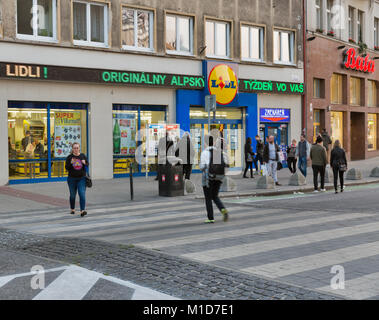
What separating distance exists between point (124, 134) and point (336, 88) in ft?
50.4

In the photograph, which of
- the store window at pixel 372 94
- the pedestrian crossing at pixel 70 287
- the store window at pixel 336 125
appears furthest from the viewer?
the store window at pixel 372 94

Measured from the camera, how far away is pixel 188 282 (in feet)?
19.7

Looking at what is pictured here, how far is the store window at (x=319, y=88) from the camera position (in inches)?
1154

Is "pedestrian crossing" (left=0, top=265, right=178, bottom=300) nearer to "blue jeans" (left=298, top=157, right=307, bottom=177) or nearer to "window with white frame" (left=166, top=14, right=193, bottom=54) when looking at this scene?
"blue jeans" (left=298, top=157, right=307, bottom=177)

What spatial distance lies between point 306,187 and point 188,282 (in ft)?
42.4

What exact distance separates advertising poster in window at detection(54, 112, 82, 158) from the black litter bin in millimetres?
5655

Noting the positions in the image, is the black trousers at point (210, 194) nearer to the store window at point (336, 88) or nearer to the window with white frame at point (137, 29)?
the window with white frame at point (137, 29)

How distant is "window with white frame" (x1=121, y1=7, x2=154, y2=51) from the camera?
21438 millimetres

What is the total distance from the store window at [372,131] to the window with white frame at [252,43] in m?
12.4

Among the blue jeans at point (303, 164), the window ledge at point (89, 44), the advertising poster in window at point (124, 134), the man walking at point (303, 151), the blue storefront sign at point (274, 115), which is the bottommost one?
the blue jeans at point (303, 164)

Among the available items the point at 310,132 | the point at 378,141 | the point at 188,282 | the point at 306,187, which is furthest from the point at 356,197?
the point at 378,141

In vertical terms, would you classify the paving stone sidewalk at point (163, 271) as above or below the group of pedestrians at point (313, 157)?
below

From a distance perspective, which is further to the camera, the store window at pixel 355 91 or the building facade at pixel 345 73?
the store window at pixel 355 91

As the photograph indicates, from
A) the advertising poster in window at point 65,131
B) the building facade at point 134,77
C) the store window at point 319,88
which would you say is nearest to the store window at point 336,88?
the store window at point 319,88
